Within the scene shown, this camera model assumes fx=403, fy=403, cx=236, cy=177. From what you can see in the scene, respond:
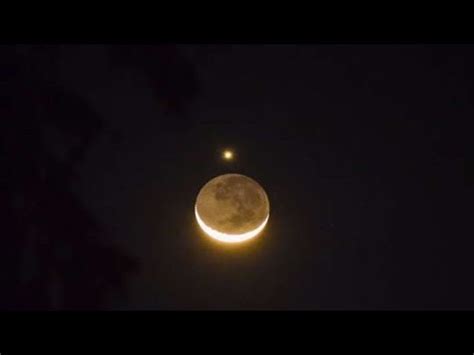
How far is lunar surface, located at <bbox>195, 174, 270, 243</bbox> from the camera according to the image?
6.66 meters

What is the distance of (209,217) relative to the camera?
6.77m

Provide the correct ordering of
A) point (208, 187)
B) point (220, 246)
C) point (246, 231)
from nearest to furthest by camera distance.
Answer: point (246, 231), point (208, 187), point (220, 246)

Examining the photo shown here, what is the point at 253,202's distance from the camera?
6926 mm

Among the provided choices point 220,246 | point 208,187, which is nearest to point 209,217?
point 208,187

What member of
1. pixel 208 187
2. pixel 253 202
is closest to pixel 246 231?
pixel 253 202

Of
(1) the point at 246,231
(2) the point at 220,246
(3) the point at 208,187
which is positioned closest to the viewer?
(1) the point at 246,231

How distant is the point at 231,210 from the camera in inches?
263

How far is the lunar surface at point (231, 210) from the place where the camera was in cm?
666

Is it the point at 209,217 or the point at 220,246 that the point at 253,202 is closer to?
the point at 209,217

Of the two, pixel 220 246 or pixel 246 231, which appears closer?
pixel 246 231

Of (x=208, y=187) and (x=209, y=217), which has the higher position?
(x=208, y=187)

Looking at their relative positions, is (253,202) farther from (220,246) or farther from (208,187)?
(220,246)

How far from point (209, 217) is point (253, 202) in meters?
0.80

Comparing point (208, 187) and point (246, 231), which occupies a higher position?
point (208, 187)
